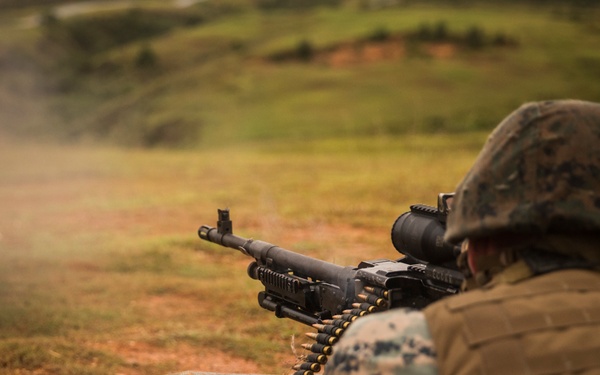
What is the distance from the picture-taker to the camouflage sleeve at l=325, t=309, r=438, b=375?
254 cm

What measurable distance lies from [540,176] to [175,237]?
39.6ft

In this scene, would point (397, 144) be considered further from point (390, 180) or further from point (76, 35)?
point (76, 35)

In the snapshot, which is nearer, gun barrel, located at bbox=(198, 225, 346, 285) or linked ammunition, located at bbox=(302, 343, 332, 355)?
linked ammunition, located at bbox=(302, 343, 332, 355)

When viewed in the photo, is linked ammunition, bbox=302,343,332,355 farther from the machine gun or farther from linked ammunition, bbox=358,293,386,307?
linked ammunition, bbox=358,293,386,307

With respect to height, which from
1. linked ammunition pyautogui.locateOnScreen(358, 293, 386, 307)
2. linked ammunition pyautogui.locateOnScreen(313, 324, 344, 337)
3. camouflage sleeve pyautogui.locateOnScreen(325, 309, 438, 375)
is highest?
linked ammunition pyautogui.locateOnScreen(358, 293, 386, 307)

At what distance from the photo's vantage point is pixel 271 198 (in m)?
19.0

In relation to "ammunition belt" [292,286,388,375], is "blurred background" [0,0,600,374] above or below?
above

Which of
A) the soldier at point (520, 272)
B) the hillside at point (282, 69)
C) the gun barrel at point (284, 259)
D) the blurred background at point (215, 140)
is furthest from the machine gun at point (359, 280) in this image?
the hillside at point (282, 69)

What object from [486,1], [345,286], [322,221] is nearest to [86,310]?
[345,286]

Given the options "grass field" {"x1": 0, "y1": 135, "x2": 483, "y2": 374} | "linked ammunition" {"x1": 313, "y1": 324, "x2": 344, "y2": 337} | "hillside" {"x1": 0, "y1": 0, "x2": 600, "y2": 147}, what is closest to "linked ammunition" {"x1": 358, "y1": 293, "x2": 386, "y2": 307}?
"linked ammunition" {"x1": 313, "y1": 324, "x2": 344, "y2": 337}

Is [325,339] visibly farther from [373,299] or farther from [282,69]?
[282,69]

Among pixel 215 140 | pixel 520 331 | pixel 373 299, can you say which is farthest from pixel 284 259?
pixel 215 140

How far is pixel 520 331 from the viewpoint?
8.09ft

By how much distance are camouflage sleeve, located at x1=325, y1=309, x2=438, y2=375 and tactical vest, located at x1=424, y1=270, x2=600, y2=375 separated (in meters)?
0.04
